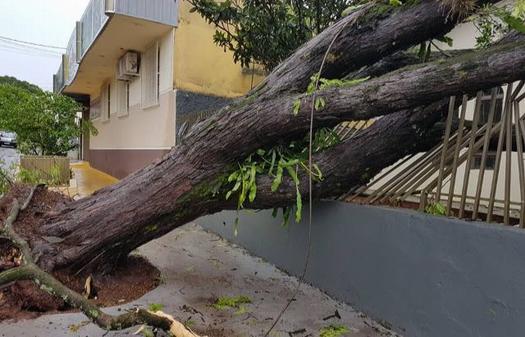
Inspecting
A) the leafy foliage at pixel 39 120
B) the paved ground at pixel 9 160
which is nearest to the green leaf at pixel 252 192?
the paved ground at pixel 9 160

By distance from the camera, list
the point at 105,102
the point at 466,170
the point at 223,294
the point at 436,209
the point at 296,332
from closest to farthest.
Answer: the point at 466,170 < the point at 436,209 < the point at 296,332 < the point at 223,294 < the point at 105,102

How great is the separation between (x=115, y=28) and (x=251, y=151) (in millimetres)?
7067

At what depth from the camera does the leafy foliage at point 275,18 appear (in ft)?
20.9

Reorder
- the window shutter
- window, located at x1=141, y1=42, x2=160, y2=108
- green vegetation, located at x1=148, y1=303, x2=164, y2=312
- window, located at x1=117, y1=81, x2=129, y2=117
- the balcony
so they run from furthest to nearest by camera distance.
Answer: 1. the window shutter
2. window, located at x1=117, y1=81, x2=129, y2=117
3. window, located at x1=141, y1=42, x2=160, y2=108
4. the balcony
5. green vegetation, located at x1=148, y1=303, x2=164, y2=312

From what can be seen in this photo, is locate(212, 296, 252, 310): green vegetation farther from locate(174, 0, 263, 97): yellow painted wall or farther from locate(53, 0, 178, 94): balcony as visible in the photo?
locate(53, 0, 178, 94): balcony

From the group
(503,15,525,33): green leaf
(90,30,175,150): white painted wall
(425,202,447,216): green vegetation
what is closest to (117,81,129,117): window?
(90,30,175,150): white painted wall

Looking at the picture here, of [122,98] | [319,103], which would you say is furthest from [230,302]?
[122,98]

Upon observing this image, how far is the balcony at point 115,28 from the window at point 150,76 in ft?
0.86

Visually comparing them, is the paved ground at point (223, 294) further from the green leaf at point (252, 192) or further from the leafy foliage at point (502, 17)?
the leafy foliage at point (502, 17)

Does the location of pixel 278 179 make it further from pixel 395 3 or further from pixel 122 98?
pixel 122 98

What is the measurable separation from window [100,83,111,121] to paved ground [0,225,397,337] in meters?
11.0

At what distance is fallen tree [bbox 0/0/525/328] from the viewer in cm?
406

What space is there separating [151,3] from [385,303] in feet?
25.6

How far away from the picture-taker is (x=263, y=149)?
4.46 metres
